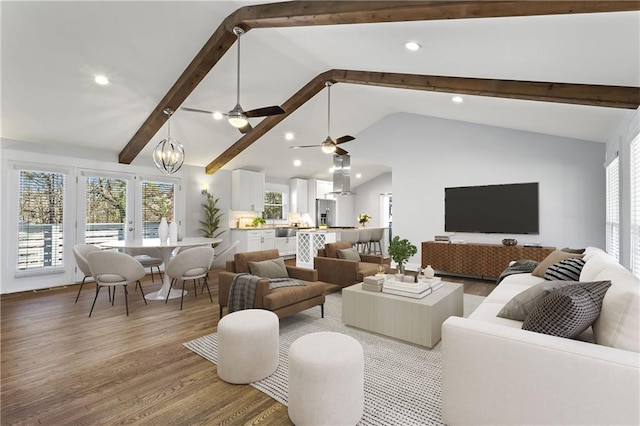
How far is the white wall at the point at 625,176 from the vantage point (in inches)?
128

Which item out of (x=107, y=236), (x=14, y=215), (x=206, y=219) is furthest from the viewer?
(x=206, y=219)

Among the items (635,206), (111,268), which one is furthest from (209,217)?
(635,206)

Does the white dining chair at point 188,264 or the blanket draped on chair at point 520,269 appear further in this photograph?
the white dining chair at point 188,264

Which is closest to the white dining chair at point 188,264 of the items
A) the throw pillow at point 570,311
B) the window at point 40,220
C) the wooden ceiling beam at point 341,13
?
the wooden ceiling beam at point 341,13

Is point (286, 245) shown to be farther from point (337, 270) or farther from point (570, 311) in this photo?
point (570, 311)

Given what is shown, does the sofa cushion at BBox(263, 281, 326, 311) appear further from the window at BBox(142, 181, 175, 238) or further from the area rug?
the window at BBox(142, 181, 175, 238)

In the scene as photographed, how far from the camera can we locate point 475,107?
5137 mm

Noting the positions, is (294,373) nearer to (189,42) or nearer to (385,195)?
(189,42)

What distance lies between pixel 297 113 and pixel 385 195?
5.34 metres

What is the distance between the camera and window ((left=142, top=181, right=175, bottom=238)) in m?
6.52

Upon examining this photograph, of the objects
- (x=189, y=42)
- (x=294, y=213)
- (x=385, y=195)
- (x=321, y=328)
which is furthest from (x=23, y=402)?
(x=385, y=195)

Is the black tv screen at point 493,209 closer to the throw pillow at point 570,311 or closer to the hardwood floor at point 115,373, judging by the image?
the throw pillow at point 570,311

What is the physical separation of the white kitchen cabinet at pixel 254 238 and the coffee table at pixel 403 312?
4.89 m

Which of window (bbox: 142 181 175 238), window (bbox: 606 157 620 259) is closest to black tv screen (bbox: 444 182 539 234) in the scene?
window (bbox: 606 157 620 259)
